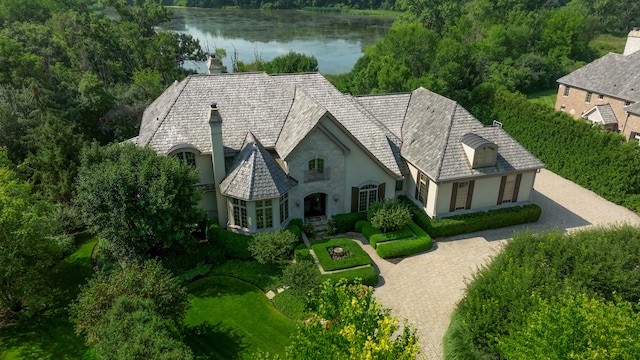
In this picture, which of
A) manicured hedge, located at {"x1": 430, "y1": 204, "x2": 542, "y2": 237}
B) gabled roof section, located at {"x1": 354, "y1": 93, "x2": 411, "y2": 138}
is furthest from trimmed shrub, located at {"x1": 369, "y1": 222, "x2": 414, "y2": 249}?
gabled roof section, located at {"x1": 354, "y1": 93, "x2": 411, "y2": 138}

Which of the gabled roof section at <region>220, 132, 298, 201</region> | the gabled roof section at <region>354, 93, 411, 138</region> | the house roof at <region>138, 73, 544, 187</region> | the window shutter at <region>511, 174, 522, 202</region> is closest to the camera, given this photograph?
the gabled roof section at <region>220, 132, 298, 201</region>

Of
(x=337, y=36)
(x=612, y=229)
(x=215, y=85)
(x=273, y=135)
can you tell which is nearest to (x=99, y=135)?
A: (x=215, y=85)

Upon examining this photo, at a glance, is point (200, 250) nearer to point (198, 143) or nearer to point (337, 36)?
point (198, 143)

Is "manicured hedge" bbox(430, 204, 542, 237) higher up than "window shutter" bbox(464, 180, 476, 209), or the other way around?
"window shutter" bbox(464, 180, 476, 209)

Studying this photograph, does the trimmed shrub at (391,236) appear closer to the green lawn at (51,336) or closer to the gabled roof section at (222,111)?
the gabled roof section at (222,111)

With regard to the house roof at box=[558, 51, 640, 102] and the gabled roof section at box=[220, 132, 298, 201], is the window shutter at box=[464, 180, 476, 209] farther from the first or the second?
the house roof at box=[558, 51, 640, 102]

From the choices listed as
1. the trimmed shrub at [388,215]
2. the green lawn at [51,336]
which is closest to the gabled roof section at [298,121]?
the trimmed shrub at [388,215]

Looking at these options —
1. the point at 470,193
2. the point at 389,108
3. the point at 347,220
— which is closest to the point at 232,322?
the point at 347,220
